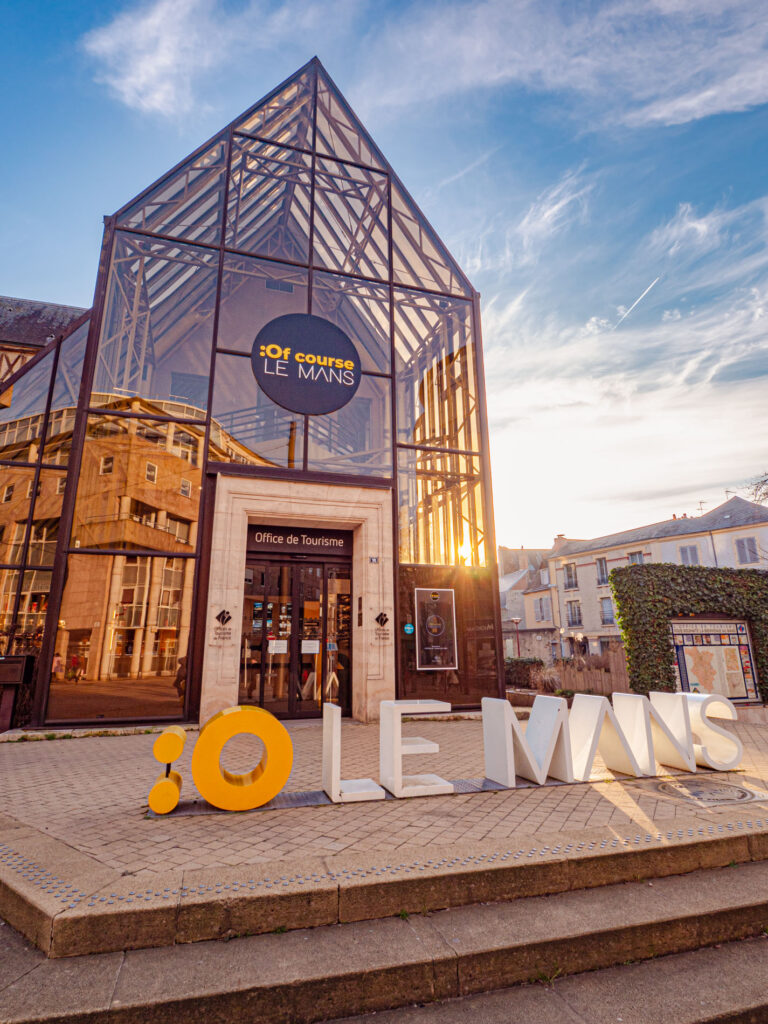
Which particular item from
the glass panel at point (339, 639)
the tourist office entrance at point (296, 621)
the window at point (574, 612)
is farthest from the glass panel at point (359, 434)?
the window at point (574, 612)

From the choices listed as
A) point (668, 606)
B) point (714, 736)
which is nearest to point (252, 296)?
point (668, 606)

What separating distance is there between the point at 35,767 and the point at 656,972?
6690 millimetres

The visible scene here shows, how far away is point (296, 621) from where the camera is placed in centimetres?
1034

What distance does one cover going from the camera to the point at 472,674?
35.8ft

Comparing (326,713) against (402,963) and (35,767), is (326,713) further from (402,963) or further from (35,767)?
(35,767)

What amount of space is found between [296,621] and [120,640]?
3.04 metres

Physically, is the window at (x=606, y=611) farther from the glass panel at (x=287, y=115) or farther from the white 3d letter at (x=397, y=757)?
the white 3d letter at (x=397, y=757)

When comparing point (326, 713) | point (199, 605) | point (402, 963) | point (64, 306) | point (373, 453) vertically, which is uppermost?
point (64, 306)

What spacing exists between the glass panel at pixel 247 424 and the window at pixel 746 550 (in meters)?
33.7

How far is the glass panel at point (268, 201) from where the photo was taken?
11.8m

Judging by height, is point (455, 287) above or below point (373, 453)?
above

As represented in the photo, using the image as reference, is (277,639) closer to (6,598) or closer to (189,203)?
(6,598)

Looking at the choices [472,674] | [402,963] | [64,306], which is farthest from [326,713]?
[64,306]

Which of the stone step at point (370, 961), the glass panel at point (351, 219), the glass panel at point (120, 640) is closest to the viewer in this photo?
the stone step at point (370, 961)
